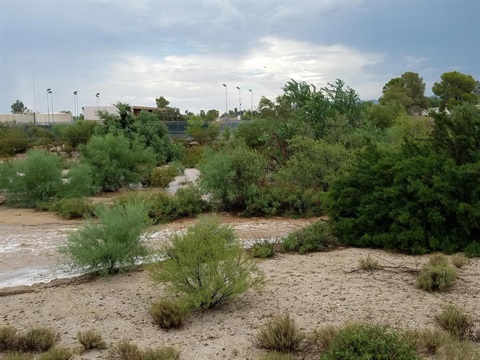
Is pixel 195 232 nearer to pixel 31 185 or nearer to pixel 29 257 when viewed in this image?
pixel 29 257

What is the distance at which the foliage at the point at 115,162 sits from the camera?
24.2m

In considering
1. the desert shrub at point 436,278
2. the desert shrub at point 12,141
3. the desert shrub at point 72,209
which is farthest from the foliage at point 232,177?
the desert shrub at point 12,141

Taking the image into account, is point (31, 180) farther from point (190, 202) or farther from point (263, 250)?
point (263, 250)

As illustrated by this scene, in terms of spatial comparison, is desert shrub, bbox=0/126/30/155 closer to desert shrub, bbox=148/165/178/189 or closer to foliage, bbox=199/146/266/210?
desert shrub, bbox=148/165/178/189

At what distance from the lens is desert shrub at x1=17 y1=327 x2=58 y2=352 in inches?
250

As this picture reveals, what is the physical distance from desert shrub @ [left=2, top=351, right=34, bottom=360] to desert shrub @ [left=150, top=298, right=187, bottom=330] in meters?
1.59

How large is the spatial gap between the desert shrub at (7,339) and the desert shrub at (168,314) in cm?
168

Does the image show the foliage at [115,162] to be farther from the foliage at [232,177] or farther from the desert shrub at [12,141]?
the desert shrub at [12,141]

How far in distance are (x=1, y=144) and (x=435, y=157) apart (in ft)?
137

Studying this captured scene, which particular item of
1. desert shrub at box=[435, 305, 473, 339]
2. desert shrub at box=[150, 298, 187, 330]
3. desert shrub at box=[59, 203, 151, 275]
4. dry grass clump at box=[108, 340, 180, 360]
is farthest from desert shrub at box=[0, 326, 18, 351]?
desert shrub at box=[435, 305, 473, 339]

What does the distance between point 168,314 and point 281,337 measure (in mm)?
1714

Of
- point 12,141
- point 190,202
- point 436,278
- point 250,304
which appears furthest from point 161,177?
point 12,141

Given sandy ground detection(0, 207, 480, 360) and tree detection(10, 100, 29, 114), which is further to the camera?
tree detection(10, 100, 29, 114)

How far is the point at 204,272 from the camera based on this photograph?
7531 mm
